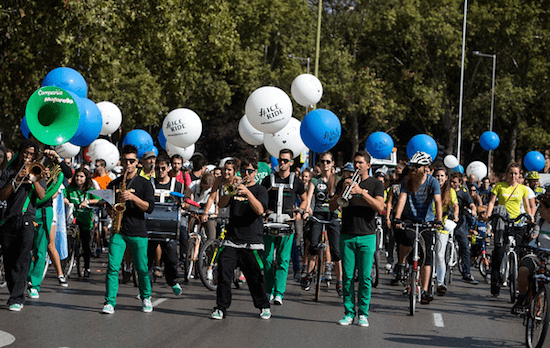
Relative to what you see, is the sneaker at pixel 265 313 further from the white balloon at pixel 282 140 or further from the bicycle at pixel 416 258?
the white balloon at pixel 282 140

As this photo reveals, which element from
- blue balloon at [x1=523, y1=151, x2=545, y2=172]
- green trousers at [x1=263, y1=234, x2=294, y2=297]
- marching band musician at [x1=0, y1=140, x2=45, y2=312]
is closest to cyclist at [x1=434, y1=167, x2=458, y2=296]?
green trousers at [x1=263, y1=234, x2=294, y2=297]

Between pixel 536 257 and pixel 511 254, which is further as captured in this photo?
pixel 511 254

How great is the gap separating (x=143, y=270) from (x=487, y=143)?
27.9 m

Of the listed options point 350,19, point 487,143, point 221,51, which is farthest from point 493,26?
point 221,51

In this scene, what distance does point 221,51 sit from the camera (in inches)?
1220

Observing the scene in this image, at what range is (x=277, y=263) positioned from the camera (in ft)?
36.4

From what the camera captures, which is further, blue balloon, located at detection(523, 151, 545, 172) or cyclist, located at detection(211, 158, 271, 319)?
blue balloon, located at detection(523, 151, 545, 172)

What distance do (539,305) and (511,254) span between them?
4.47m

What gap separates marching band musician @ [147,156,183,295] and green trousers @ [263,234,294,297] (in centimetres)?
131

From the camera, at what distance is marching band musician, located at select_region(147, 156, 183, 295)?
11906 millimetres

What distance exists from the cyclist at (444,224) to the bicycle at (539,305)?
413 centimetres

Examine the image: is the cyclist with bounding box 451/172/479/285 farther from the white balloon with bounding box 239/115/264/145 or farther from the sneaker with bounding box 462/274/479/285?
the white balloon with bounding box 239/115/264/145

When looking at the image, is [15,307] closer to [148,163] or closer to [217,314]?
[217,314]

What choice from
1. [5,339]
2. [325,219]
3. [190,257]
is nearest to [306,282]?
[325,219]
